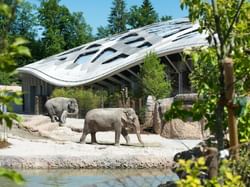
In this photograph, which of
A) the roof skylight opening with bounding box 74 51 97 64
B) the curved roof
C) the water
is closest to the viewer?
the water

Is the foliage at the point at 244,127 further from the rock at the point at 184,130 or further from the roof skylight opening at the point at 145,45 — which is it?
the roof skylight opening at the point at 145,45

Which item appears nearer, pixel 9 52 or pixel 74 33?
pixel 9 52

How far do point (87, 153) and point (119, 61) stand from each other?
21140mm

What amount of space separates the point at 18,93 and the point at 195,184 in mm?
1046

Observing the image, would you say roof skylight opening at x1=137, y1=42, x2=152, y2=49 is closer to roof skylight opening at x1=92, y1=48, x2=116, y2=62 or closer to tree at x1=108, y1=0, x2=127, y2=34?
roof skylight opening at x1=92, y1=48, x2=116, y2=62

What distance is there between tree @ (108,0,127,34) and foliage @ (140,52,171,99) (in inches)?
1691

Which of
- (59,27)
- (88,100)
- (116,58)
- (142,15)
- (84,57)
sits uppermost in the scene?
(142,15)

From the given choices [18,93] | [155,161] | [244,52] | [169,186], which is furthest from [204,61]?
[155,161]

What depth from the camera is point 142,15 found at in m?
69.4

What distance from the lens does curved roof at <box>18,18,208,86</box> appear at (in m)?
33.3

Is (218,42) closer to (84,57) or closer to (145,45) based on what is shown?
(145,45)

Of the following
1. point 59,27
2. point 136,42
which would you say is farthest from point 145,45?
point 59,27

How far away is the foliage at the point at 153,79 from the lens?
2859cm

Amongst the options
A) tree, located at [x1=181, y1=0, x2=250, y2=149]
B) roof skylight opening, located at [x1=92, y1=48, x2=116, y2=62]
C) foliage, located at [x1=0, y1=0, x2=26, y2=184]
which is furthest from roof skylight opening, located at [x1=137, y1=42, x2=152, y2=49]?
foliage, located at [x1=0, y1=0, x2=26, y2=184]
